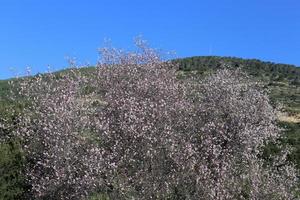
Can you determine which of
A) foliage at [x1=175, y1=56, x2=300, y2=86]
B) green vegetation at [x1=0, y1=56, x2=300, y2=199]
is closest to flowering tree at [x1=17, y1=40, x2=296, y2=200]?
green vegetation at [x1=0, y1=56, x2=300, y2=199]

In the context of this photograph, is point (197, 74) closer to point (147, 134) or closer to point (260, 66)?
point (147, 134)

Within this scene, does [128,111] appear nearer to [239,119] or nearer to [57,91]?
[57,91]

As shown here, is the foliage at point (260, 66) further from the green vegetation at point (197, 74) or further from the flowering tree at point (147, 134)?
the flowering tree at point (147, 134)

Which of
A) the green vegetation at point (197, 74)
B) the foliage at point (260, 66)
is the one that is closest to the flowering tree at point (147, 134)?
the green vegetation at point (197, 74)

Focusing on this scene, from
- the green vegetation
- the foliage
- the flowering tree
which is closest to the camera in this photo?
the flowering tree

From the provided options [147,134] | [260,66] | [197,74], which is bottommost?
[147,134]

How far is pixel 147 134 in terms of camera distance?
1973 centimetres

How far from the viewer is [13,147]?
31000 mm

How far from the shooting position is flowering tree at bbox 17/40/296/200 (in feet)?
64.0

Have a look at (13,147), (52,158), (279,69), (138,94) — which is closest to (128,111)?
(138,94)

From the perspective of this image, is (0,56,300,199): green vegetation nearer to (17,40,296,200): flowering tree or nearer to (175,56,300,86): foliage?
(175,56,300,86): foliage

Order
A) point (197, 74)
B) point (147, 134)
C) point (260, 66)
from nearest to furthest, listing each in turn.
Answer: point (147, 134) < point (197, 74) < point (260, 66)

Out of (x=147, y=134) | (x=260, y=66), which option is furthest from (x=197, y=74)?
(x=260, y=66)

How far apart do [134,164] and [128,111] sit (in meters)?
2.26
